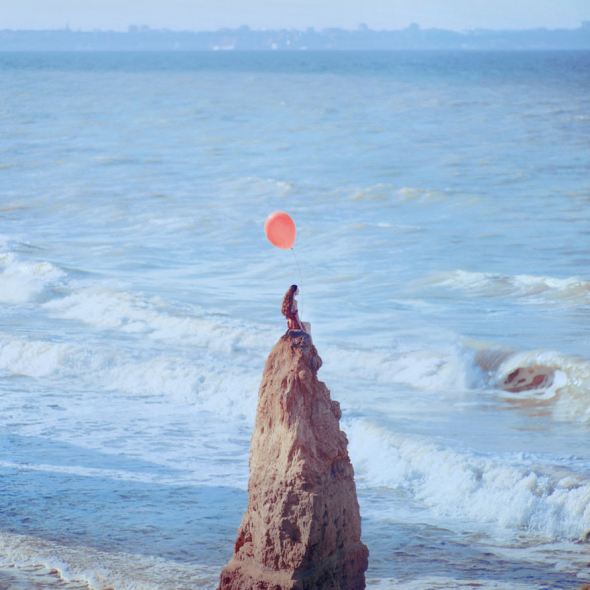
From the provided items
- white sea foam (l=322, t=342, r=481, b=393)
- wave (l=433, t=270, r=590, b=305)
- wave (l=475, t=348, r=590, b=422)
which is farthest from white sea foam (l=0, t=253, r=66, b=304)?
wave (l=475, t=348, r=590, b=422)

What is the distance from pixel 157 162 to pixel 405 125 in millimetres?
16120

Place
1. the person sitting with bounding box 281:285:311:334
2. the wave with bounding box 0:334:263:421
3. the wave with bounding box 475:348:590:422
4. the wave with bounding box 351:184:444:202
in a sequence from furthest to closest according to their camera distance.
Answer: the wave with bounding box 351:184:444:202
the wave with bounding box 0:334:263:421
the wave with bounding box 475:348:590:422
the person sitting with bounding box 281:285:311:334

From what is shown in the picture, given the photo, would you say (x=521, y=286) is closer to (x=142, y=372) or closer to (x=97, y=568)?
(x=142, y=372)

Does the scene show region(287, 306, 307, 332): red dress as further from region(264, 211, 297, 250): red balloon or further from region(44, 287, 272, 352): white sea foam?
region(44, 287, 272, 352): white sea foam

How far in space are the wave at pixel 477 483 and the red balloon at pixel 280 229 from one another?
3.73 metres

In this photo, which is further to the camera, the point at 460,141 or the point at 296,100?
the point at 296,100

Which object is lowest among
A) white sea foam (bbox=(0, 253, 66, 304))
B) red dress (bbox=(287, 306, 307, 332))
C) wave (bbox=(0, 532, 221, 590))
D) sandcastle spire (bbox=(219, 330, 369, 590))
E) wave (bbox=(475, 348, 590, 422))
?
wave (bbox=(0, 532, 221, 590))

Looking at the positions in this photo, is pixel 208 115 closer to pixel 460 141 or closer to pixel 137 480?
pixel 460 141

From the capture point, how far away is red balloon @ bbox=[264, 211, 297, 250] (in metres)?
4.88

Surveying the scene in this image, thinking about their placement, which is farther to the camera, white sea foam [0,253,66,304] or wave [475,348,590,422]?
white sea foam [0,253,66,304]

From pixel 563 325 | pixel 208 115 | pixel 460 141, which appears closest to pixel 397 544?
pixel 563 325

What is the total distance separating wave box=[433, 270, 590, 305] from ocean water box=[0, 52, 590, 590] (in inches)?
2.7

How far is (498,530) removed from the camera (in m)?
7.24

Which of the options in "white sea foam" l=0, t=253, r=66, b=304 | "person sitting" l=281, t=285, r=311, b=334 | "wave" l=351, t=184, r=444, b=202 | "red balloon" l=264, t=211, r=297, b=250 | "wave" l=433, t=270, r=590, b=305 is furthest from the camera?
"wave" l=351, t=184, r=444, b=202
